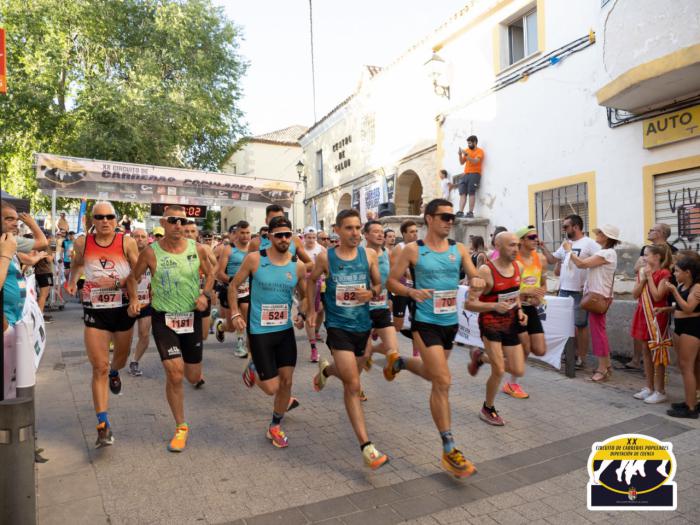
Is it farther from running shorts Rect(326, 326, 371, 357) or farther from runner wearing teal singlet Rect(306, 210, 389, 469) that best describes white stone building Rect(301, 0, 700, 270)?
running shorts Rect(326, 326, 371, 357)

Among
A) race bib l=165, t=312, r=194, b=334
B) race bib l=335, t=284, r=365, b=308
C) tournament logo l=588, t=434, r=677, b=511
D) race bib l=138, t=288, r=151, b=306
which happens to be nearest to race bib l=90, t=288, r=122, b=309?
race bib l=165, t=312, r=194, b=334

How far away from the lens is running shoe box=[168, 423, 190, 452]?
13.5 feet

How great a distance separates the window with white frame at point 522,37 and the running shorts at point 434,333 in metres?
8.89

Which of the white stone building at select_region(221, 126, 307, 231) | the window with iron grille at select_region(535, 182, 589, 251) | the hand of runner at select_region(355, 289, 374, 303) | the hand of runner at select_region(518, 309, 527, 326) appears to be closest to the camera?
the hand of runner at select_region(355, 289, 374, 303)

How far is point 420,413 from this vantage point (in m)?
5.07

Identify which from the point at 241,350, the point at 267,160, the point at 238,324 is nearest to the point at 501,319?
the point at 238,324

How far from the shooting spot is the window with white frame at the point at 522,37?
35.7ft

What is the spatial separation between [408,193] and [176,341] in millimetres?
13494

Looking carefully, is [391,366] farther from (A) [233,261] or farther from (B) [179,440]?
(A) [233,261]

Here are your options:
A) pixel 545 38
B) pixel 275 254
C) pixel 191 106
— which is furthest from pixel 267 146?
pixel 275 254

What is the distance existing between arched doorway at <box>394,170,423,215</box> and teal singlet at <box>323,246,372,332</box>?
12196 millimetres

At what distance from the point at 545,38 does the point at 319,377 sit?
891cm

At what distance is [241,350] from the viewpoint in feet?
26.0

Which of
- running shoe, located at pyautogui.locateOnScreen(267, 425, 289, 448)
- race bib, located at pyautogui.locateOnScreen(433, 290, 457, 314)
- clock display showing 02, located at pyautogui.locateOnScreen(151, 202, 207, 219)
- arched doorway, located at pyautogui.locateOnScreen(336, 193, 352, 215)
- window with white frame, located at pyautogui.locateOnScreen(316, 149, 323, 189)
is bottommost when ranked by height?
running shoe, located at pyautogui.locateOnScreen(267, 425, 289, 448)
